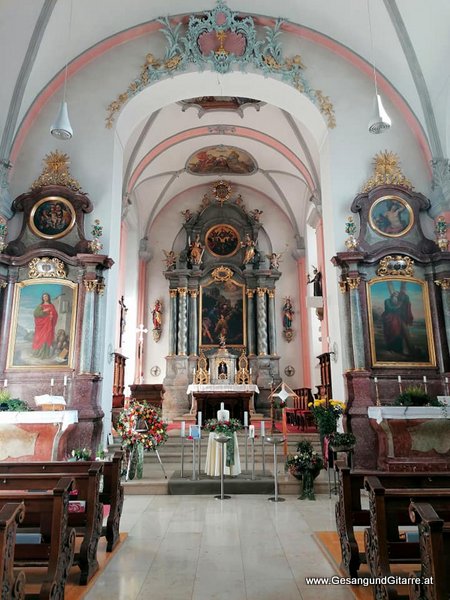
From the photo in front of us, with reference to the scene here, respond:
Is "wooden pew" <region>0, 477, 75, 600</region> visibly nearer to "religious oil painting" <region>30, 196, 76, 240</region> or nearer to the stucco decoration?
"religious oil painting" <region>30, 196, 76, 240</region>

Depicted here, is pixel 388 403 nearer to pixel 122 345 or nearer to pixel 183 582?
pixel 183 582

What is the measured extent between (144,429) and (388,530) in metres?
5.78

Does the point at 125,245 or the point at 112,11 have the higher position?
the point at 112,11

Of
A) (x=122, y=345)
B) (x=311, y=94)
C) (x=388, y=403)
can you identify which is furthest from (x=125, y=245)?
(x=388, y=403)

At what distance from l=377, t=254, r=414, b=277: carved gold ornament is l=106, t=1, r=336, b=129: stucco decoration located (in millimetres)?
3199

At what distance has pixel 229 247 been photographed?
17.2 metres

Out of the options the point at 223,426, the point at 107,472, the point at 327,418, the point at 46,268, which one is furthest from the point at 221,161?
the point at 107,472

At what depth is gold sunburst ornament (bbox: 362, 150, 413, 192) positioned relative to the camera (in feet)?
31.9

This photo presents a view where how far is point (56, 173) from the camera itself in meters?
9.80

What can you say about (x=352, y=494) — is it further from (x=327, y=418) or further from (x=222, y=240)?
(x=222, y=240)

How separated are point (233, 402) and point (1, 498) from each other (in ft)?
35.0

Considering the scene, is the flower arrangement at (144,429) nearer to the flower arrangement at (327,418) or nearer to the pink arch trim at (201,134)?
the flower arrangement at (327,418)

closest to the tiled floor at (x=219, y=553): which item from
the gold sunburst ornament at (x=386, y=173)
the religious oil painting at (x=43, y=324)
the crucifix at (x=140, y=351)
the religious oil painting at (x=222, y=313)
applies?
the religious oil painting at (x=43, y=324)

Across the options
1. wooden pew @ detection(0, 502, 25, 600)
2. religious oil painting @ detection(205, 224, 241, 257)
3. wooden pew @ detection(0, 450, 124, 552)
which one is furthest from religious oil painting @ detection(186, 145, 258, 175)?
wooden pew @ detection(0, 502, 25, 600)
